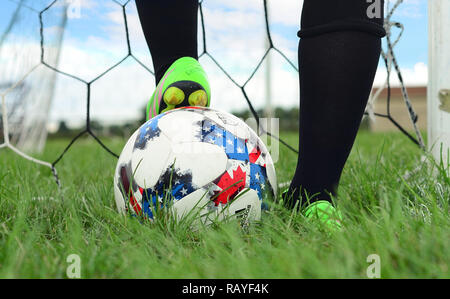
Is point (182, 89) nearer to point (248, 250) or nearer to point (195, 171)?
point (195, 171)

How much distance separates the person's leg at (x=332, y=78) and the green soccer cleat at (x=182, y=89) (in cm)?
27

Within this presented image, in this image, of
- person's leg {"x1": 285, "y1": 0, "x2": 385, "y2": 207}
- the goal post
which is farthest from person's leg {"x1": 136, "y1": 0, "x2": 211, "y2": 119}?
the goal post

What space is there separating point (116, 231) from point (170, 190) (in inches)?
5.6

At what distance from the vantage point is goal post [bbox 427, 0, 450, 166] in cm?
112

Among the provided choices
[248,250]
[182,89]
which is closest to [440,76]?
[182,89]

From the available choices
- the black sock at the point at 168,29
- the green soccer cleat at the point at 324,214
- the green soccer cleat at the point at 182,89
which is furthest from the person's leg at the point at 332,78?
the black sock at the point at 168,29

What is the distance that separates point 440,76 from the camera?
1.13 metres

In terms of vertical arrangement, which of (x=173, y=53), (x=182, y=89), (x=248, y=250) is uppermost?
(x=173, y=53)

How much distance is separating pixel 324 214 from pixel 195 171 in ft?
0.88

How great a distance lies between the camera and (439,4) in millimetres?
1114

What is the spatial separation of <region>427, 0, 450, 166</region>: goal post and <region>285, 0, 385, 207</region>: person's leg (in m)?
0.45
